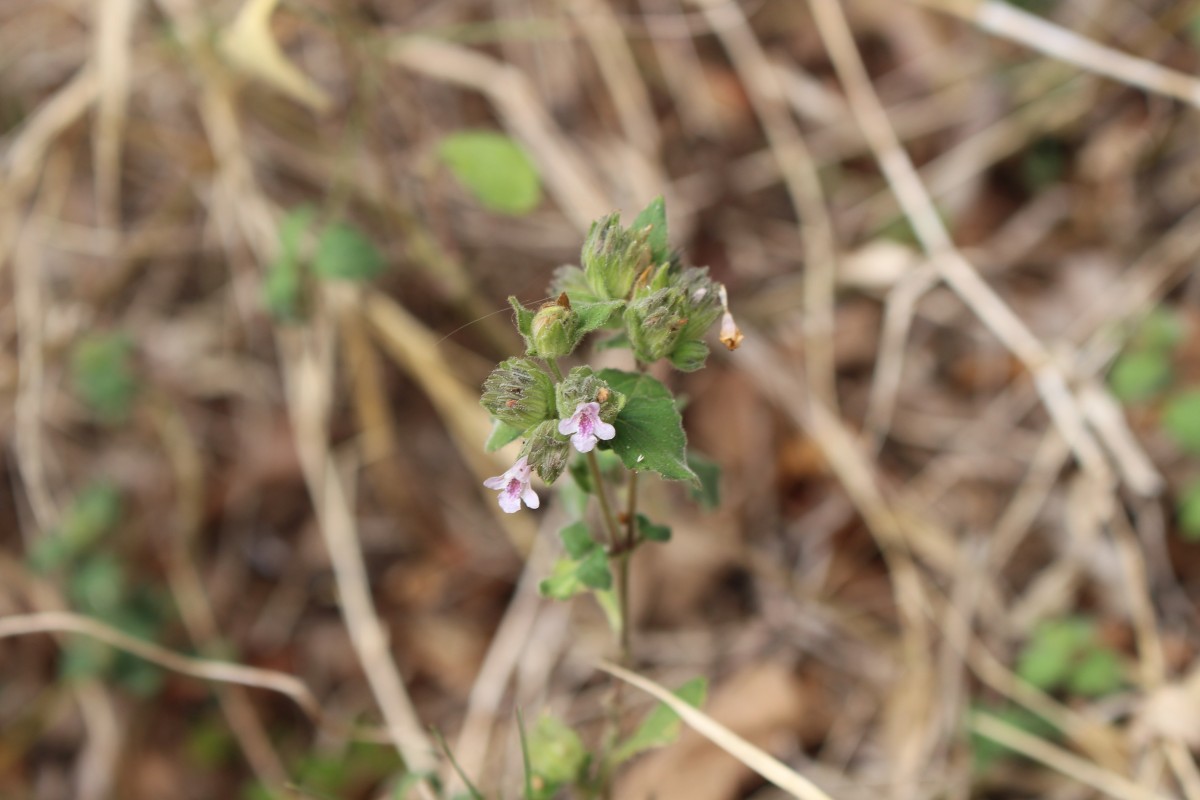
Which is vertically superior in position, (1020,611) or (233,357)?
(233,357)

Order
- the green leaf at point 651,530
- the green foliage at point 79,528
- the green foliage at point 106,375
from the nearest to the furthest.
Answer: the green leaf at point 651,530 < the green foliage at point 79,528 < the green foliage at point 106,375

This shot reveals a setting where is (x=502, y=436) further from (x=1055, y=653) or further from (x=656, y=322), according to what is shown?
(x=1055, y=653)

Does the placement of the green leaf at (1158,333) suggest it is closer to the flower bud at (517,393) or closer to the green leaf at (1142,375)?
the green leaf at (1142,375)

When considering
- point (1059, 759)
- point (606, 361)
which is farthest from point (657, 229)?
point (1059, 759)

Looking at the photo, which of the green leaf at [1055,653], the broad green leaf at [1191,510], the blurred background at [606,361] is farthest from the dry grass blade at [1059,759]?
the broad green leaf at [1191,510]

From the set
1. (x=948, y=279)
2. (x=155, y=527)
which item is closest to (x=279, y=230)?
(x=155, y=527)

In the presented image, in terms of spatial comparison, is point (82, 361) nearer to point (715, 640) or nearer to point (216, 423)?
point (216, 423)

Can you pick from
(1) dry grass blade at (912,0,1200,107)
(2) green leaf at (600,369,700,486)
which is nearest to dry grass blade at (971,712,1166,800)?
(2) green leaf at (600,369,700,486)
